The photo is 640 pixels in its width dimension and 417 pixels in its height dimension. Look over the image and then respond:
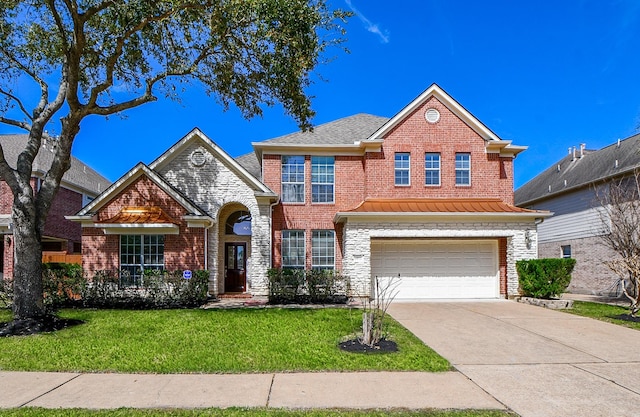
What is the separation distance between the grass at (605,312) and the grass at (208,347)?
244 inches

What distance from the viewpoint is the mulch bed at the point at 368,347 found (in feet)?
24.3

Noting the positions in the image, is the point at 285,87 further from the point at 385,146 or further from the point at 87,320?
the point at 87,320

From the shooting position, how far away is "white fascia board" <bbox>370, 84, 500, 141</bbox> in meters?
16.8

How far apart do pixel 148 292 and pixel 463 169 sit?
42.3 feet

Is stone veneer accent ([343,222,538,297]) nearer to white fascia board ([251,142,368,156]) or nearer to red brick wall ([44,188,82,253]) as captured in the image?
white fascia board ([251,142,368,156])

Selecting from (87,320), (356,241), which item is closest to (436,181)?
(356,241)

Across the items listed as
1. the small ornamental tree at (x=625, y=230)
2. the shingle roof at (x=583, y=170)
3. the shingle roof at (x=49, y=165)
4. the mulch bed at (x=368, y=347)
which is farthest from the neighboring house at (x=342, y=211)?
the shingle roof at (x=49, y=165)

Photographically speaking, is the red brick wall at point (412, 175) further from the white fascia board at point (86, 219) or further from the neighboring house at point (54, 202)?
the neighboring house at point (54, 202)

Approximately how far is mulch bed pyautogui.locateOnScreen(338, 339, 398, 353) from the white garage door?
784cm

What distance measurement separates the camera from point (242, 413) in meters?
4.73

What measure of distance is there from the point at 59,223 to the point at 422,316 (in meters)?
20.2

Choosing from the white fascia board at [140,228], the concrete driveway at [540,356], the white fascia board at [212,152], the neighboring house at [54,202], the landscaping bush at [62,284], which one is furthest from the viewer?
the neighboring house at [54,202]

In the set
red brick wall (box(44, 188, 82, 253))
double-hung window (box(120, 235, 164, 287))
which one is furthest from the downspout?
red brick wall (box(44, 188, 82, 253))

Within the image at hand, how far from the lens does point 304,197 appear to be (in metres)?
17.2
